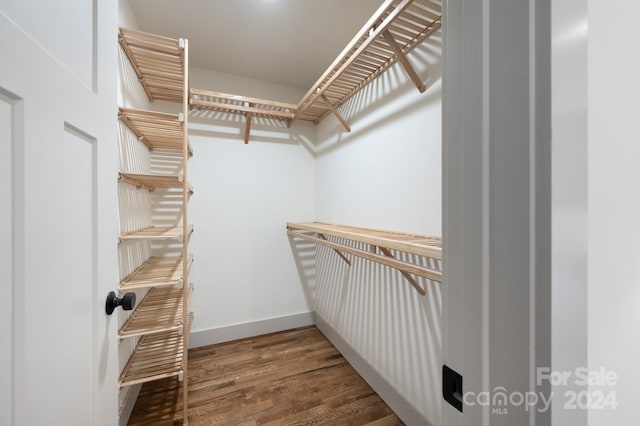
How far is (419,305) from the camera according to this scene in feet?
4.32

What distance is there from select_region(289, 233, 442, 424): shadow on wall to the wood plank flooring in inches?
8.1

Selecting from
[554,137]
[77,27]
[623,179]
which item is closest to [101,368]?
[77,27]

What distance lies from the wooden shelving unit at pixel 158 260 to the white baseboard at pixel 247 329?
17.2 inches

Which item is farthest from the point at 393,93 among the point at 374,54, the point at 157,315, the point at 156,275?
the point at 157,315

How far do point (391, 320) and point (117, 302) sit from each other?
1335mm

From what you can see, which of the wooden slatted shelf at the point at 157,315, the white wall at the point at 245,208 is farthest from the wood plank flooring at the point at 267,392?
the wooden slatted shelf at the point at 157,315

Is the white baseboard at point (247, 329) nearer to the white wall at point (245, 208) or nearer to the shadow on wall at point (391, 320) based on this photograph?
the white wall at point (245, 208)

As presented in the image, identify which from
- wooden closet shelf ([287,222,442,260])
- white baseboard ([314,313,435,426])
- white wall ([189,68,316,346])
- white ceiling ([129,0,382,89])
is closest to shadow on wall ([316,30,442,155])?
white ceiling ([129,0,382,89])

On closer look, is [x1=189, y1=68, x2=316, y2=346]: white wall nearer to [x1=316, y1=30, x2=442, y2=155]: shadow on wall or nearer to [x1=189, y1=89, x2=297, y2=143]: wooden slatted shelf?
[x1=189, y1=89, x2=297, y2=143]: wooden slatted shelf

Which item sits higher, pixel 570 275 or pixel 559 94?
pixel 559 94

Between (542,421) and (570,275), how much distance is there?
7.2 inches

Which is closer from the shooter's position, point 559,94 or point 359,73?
point 559,94

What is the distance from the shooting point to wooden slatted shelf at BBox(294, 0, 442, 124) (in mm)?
1059

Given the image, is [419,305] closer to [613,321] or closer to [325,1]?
[613,321]
